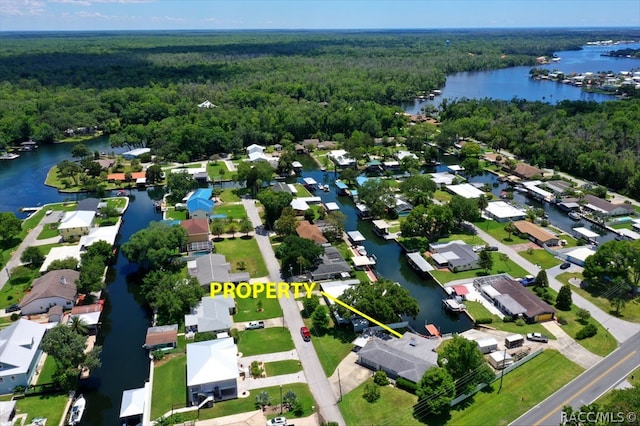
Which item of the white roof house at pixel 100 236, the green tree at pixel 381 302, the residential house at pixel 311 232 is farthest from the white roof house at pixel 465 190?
the white roof house at pixel 100 236

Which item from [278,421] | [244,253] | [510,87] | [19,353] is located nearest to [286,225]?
[244,253]

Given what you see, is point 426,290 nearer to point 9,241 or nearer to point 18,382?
point 18,382

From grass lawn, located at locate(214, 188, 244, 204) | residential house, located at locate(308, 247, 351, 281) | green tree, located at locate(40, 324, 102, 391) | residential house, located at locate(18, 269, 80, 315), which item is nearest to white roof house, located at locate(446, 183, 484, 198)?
residential house, located at locate(308, 247, 351, 281)

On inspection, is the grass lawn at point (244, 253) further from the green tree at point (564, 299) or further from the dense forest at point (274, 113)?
the dense forest at point (274, 113)

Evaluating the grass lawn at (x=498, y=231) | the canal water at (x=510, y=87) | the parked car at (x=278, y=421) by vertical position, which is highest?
the canal water at (x=510, y=87)

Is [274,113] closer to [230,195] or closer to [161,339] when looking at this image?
[230,195]
